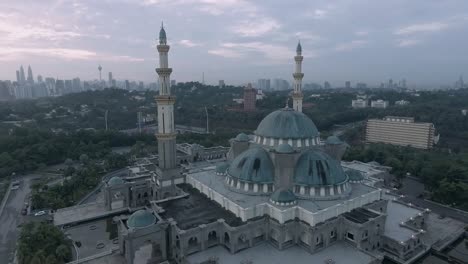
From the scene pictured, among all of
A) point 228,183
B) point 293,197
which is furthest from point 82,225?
point 293,197

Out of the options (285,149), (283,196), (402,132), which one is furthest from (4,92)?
(283,196)

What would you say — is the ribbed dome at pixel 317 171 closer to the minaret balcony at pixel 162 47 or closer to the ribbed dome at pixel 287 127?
the ribbed dome at pixel 287 127

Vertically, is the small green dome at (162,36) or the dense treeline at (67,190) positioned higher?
the small green dome at (162,36)

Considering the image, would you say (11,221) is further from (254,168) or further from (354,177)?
(354,177)

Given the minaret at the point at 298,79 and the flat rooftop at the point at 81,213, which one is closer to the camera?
the flat rooftop at the point at 81,213

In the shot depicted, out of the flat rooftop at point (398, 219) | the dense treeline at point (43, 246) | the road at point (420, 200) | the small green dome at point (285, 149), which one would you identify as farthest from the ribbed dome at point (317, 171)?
the dense treeline at point (43, 246)

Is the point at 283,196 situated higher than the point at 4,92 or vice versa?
the point at 4,92
